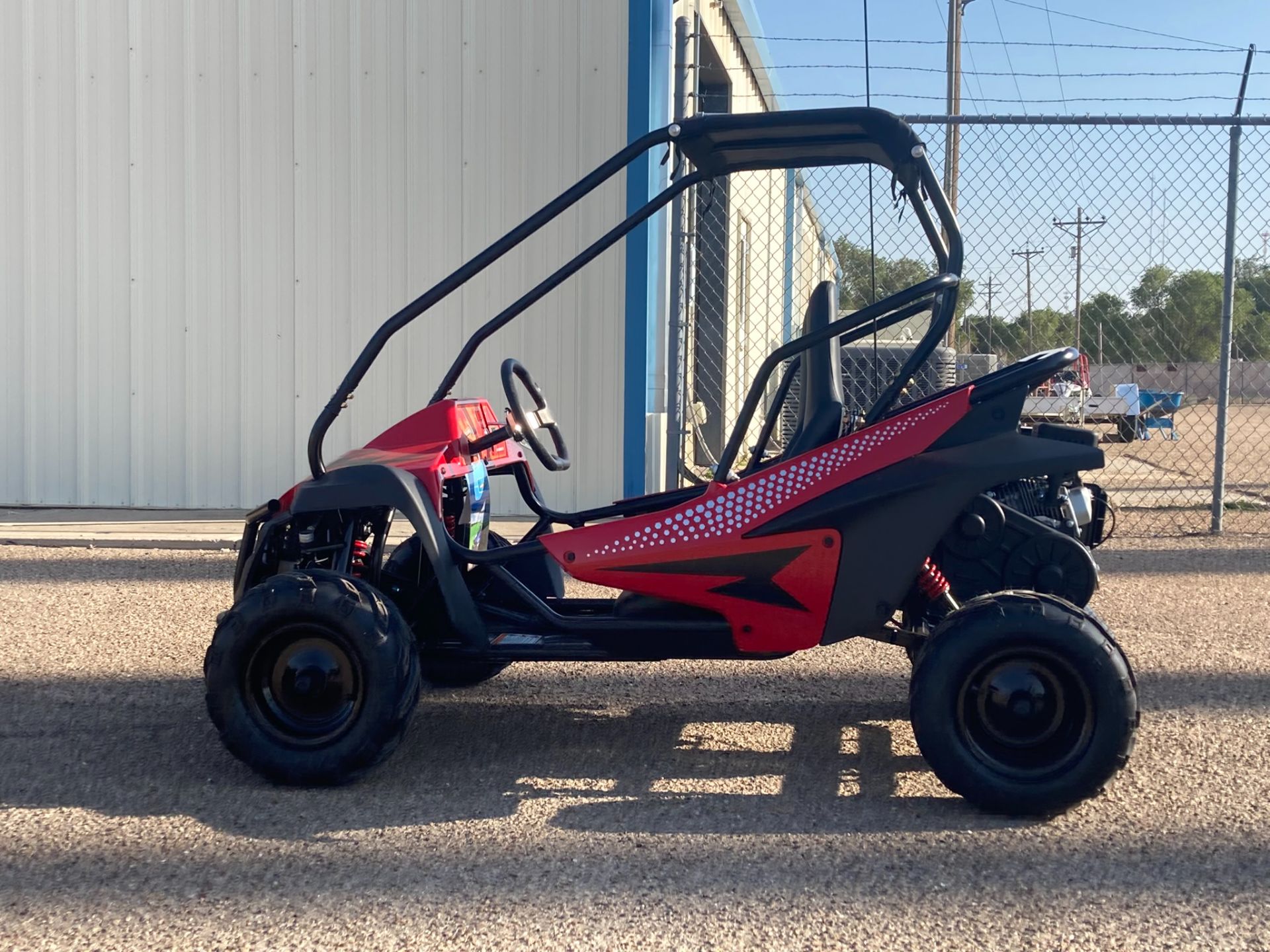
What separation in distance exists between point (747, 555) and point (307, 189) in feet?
19.9

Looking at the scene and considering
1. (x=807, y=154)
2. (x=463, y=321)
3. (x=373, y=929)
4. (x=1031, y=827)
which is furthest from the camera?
(x=463, y=321)

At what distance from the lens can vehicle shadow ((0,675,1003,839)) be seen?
319 centimetres

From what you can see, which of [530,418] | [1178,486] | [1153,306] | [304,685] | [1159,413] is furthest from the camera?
[1159,413]

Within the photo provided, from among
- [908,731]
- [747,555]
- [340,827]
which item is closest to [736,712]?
[908,731]

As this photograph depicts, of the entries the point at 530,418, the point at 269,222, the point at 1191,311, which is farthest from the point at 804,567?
the point at 1191,311

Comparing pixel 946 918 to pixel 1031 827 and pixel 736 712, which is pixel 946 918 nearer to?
pixel 1031 827

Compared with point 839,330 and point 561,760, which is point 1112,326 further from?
point 561,760

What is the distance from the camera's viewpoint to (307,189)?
27.6ft

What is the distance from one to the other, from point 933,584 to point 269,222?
20.8 ft

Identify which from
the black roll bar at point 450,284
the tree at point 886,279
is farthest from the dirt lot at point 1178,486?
the black roll bar at point 450,284

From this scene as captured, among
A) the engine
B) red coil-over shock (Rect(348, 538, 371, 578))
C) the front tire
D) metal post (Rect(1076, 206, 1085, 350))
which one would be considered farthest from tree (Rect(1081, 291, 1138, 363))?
the front tire

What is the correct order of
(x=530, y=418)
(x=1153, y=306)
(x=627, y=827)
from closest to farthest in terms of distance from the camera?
1. (x=627, y=827)
2. (x=530, y=418)
3. (x=1153, y=306)

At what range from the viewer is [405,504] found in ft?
11.4

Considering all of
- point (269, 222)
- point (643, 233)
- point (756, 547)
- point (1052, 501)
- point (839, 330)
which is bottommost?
point (756, 547)
